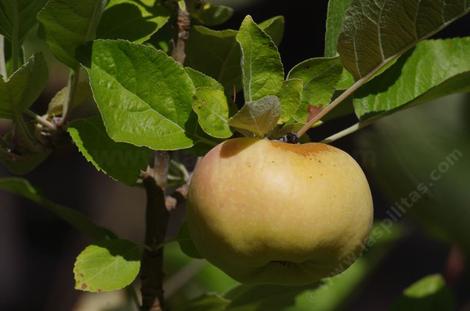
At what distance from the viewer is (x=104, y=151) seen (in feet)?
2.52

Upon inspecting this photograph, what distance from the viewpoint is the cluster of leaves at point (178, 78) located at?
0.72m

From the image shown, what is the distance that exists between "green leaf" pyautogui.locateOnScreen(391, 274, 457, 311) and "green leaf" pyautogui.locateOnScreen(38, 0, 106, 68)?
1.84ft

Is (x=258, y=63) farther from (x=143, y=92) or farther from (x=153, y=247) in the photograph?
(x=153, y=247)

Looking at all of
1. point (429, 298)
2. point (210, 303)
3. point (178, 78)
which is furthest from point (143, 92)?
point (429, 298)

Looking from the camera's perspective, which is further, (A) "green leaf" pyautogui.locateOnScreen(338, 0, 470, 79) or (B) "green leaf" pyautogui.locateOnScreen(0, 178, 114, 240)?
(B) "green leaf" pyautogui.locateOnScreen(0, 178, 114, 240)

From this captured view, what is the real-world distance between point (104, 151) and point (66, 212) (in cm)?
13

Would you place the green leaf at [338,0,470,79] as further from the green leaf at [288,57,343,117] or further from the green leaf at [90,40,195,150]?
the green leaf at [90,40,195,150]

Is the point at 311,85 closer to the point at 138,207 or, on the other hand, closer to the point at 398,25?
the point at 398,25

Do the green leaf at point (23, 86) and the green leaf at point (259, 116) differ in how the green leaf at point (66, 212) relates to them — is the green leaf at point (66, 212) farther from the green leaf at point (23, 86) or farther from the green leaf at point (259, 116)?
the green leaf at point (259, 116)

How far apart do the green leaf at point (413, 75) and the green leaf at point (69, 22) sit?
26 centimetres

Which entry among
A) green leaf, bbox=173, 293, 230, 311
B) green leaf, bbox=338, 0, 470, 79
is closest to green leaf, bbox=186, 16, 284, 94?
green leaf, bbox=338, 0, 470, 79

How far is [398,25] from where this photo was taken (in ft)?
2.51

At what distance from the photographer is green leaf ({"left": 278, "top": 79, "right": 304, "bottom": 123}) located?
27.9 inches

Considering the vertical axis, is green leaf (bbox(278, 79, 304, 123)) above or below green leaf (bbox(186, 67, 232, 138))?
above
